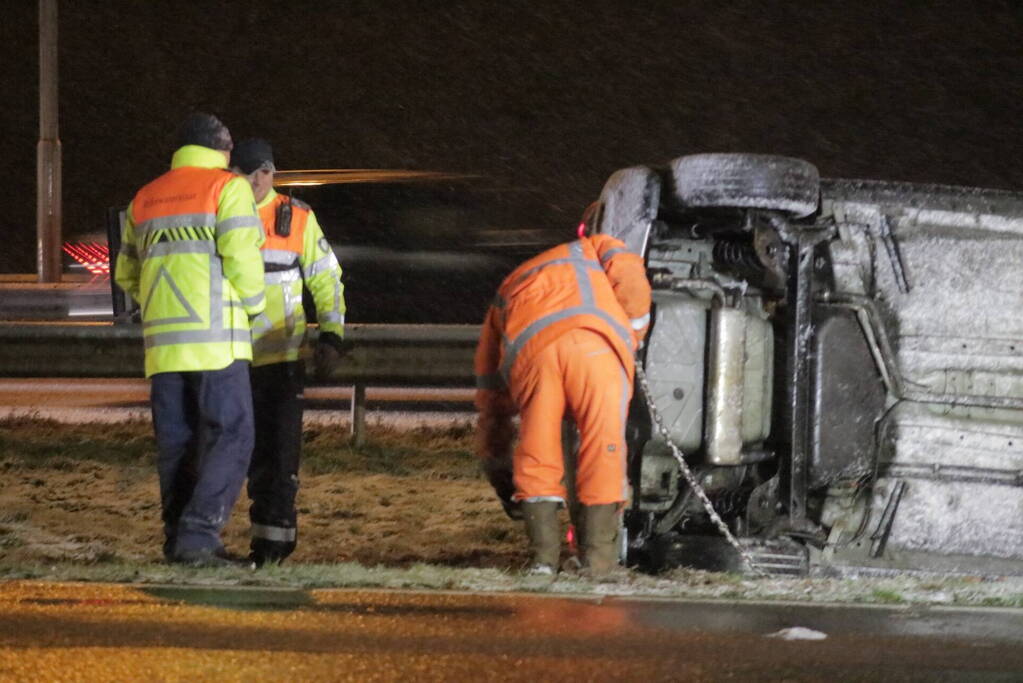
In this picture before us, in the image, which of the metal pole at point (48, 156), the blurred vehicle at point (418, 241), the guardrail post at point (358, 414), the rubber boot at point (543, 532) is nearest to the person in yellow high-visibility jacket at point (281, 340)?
the rubber boot at point (543, 532)

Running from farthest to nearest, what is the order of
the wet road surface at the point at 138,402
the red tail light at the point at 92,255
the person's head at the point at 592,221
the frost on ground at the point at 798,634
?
the red tail light at the point at 92,255 < the wet road surface at the point at 138,402 < the person's head at the point at 592,221 < the frost on ground at the point at 798,634

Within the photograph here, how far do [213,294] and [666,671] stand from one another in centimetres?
224

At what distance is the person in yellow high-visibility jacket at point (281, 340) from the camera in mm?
5980

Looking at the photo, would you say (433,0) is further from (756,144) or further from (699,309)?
(699,309)

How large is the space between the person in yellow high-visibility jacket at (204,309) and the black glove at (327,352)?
1.44 ft

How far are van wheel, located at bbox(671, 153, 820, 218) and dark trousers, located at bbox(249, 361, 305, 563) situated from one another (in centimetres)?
166

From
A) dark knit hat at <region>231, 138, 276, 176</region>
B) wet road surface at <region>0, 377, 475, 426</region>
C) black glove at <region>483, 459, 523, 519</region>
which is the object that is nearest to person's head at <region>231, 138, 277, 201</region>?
dark knit hat at <region>231, 138, 276, 176</region>

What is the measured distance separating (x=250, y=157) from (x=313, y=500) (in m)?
2.26

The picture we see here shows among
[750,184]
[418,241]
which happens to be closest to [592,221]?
[750,184]

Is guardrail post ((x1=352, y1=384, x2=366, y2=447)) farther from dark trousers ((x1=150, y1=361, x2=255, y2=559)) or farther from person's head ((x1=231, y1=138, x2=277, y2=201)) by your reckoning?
dark trousers ((x1=150, y1=361, x2=255, y2=559))

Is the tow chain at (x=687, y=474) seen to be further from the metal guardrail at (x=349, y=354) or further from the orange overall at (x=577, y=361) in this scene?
the metal guardrail at (x=349, y=354)

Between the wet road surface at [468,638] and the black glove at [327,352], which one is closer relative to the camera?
the wet road surface at [468,638]

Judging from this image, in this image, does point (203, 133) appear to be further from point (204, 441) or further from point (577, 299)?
point (577, 299)

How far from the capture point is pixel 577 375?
5176mm
